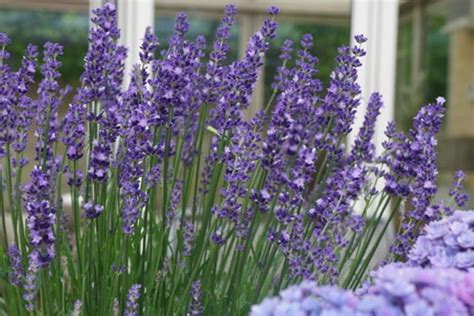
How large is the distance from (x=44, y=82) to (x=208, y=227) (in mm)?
373

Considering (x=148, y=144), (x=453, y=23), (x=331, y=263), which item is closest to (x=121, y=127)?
(x=148, y=144)

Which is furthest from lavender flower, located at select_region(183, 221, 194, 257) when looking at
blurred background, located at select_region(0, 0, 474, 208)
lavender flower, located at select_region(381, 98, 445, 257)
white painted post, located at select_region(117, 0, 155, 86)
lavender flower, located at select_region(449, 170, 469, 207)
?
white painted post, located at select_region(117, 0, 155, 86)

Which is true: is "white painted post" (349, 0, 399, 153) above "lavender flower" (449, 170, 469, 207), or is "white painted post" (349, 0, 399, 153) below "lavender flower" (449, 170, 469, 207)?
above

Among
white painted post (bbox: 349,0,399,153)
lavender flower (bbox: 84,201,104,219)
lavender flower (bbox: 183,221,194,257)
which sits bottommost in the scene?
lavender flower (bbox: 183,221,194,257)

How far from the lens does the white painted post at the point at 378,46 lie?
13.2ft

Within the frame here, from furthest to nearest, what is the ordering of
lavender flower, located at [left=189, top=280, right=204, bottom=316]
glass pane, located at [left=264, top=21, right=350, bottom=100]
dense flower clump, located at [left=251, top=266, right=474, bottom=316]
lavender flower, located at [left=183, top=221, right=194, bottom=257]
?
glass pane, located at [left=264, top=21, right=350, bottom=100]
lavender flower, located at [left=183, top=221, right=194, bottom=257]
lavender flower, located at [left=189, top=280, right=204, bottom=316]
dense flower clump, located at [left=251, top=266, right=474, bottom=316]

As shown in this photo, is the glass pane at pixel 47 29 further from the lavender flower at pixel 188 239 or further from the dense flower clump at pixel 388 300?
the dense flower clump at pixel 388 300

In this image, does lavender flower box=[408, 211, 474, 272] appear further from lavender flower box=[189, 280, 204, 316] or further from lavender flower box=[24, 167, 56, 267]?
lavender flower box=[24, 167, 56, 267]

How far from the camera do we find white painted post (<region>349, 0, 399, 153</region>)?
4.01m

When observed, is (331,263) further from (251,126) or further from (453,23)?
(453,23)

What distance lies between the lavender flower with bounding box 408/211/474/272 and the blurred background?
8.47 feet

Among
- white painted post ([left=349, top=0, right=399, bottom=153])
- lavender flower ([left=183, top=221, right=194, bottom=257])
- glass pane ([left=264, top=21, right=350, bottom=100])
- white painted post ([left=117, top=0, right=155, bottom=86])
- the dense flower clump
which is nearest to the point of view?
the dense flower clump

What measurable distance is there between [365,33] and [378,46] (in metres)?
0.10

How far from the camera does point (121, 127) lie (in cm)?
129
